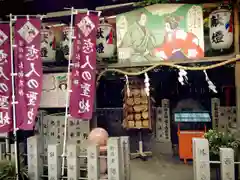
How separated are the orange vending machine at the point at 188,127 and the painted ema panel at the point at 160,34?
3428 millimetres

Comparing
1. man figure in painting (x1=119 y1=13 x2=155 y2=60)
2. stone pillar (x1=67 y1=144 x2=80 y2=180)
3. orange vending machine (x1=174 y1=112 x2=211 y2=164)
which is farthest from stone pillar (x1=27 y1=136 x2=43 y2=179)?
orange vending machine (x1=174 y1=112 x2=211 y2=164)

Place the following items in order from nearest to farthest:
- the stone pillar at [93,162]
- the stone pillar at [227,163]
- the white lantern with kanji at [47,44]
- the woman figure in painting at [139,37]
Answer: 1. the stone pillar at [227,163]
2. the stone pillar at [93,162]
3. the woman figure in painting at [139,37]
4. the white lantern with kanji at [47,44]

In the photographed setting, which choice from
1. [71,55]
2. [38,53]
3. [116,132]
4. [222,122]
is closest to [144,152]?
[116,132]

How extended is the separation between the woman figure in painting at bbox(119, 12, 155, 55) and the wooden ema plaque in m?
2.72

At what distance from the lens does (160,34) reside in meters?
7.98

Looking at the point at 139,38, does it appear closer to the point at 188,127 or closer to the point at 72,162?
the point at 72,162

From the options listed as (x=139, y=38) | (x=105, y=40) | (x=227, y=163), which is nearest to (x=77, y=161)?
(x=227, y=163)

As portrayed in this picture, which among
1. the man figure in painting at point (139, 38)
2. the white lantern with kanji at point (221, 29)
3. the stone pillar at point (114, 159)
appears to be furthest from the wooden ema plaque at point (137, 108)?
the stone pillar at point (114, 159)

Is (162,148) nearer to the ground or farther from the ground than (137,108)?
nearer to the ground

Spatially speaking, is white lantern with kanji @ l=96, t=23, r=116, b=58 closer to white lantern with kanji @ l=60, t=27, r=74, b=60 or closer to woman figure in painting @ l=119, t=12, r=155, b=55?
woman figure in painting @ l=119, t=12, r=155, b=55

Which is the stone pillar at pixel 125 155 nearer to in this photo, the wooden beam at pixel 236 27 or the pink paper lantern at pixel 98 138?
the pink paper lantern at pixel 98 138

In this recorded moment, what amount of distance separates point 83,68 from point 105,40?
1.36m

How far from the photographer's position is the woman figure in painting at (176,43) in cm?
775

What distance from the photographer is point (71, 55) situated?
7.98 metres
